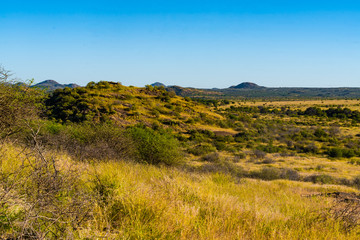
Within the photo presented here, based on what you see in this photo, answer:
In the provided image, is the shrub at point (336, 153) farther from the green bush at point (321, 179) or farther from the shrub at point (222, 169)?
the shrub at point (222, 169)

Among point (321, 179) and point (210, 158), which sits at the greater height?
point (321, 179)

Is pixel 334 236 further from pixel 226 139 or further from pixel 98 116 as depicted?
pixel 226 139

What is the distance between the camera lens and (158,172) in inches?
298

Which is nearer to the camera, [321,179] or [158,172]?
[158,172]

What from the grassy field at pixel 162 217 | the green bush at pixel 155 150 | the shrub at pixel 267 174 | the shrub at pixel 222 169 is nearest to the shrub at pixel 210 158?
the shrub at pixel 267 174

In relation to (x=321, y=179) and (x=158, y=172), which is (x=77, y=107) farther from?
(x=321, y=179)

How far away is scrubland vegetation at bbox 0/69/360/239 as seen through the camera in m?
3.47

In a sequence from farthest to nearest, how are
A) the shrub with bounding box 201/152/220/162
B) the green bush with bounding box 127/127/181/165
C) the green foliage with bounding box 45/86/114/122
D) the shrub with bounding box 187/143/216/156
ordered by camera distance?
the green foliage with bounding box 45/86/114/122
the shrub with bounding box 187/143/216/156
the shrub with bounding box 201/152/220/162
the green bush with bounding box 127/127/181/165

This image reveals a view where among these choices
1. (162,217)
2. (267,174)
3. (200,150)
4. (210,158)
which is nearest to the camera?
(162,217)

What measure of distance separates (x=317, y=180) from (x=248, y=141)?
18583 mm

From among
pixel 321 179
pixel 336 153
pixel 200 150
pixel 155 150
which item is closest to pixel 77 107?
pixel 200 150

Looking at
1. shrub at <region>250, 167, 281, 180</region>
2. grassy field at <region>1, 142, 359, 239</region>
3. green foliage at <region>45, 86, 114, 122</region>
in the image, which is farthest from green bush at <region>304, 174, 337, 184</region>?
green foliage at <region>45, 86, 114, 122</region>

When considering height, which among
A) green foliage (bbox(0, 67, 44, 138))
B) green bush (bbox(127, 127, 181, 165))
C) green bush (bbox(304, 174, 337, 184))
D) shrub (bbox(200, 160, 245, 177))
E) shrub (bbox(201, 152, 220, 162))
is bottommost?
shrub (bbox(201, 152, 220, 162))

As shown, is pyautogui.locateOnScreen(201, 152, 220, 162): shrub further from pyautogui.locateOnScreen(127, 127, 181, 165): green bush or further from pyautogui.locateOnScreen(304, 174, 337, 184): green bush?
pyautogui.locateOnScreen(127, 127, 181, 165): green bush
